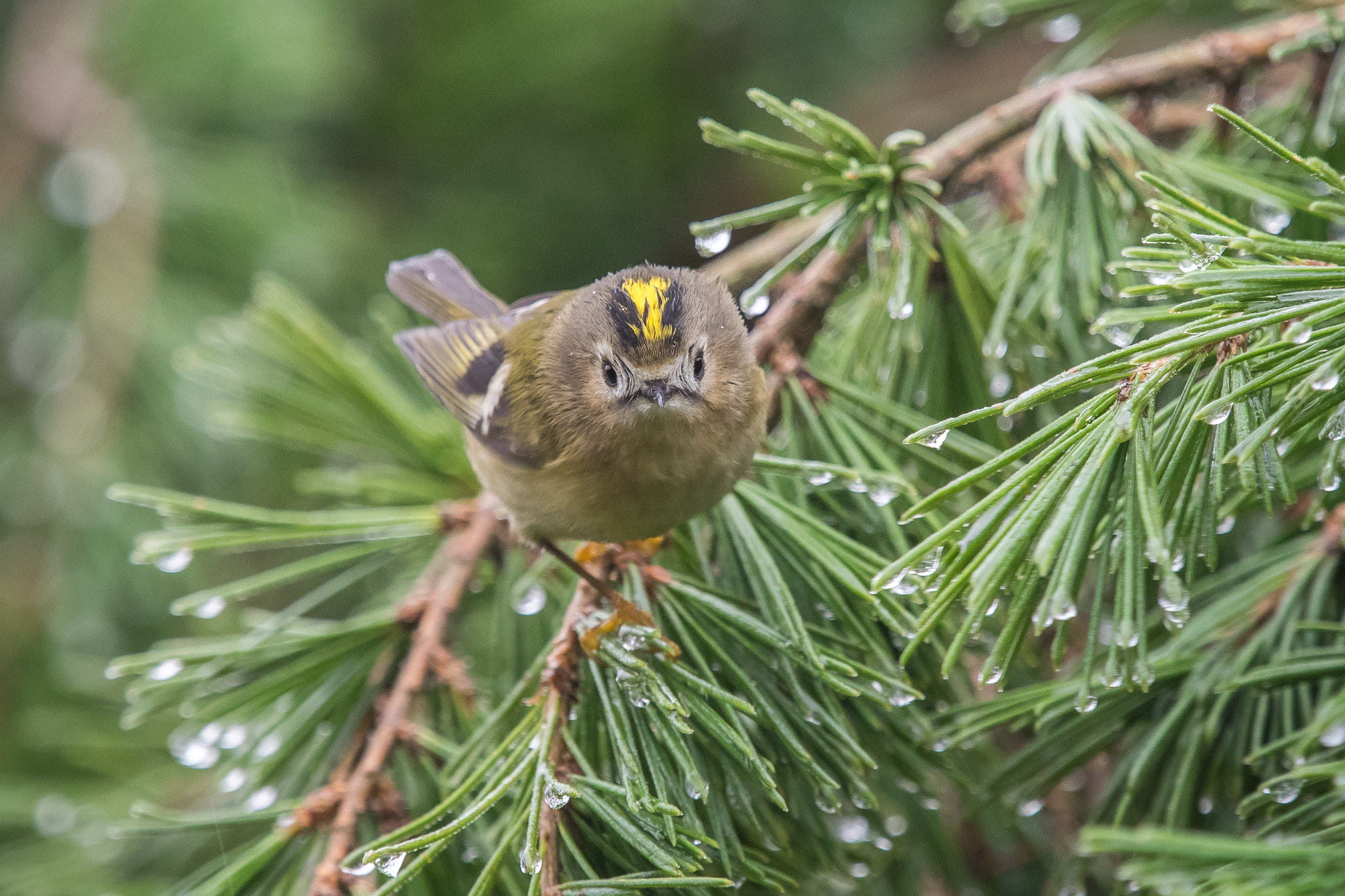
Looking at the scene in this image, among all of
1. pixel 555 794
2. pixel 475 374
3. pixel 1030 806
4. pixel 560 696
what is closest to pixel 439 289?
pixel 475 374

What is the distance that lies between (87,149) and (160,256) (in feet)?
1.11

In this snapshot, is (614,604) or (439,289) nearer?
(614,604)

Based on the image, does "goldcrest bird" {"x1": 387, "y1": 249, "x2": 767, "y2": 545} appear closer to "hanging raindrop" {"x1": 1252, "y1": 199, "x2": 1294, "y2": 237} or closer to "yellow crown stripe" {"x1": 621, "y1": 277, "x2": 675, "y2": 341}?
"yellow crown stripe" {"x1": 621, "y1": 277, "x2": 675, "y2": 341}

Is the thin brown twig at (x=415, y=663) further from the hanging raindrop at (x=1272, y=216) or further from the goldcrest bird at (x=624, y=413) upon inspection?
the hanging raindrop at (x=1272, y=216)

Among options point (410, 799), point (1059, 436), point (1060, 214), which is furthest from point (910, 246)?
point (410, 799)

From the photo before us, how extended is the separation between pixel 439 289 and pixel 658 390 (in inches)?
33.4

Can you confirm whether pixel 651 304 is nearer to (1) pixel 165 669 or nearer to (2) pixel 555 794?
(2) pixel 555 794

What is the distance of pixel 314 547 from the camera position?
3727mm

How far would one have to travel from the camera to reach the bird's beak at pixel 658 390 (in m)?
1.57

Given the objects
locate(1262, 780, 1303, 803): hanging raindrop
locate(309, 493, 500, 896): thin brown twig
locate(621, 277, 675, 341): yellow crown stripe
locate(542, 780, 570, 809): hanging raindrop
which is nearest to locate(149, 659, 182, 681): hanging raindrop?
locate(309, 493, 500, 896): thin brown twig

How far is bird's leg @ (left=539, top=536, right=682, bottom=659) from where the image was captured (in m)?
1.24

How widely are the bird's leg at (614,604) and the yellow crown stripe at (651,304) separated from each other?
318 mm

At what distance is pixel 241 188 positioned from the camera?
298 centimetres

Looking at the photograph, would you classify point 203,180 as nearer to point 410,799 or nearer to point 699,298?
point 699,298
